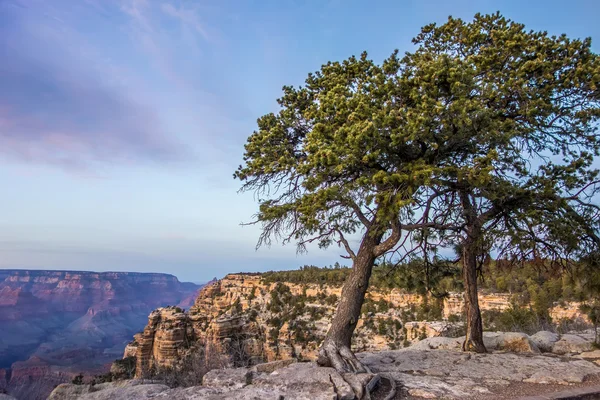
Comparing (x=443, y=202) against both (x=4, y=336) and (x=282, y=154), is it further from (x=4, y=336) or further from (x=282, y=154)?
(x=4, y=336)

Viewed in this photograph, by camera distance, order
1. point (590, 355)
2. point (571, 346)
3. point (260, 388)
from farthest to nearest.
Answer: point (571, 346), point (590, 355), point (260, 388)

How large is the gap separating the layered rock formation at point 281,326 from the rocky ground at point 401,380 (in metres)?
16.8

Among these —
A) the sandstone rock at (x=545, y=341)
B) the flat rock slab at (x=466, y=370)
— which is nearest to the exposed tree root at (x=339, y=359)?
the flat rock slab at (x=466, y=370)

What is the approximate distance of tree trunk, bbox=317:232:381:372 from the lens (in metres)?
7.27

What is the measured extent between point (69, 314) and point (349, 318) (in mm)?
124160

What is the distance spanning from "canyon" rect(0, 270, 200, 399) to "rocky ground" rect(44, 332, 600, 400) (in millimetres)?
68873

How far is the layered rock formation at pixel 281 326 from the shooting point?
29391 mm

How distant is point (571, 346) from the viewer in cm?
1084

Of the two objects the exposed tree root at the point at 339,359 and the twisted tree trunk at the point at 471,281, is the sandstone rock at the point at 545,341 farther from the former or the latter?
the exposed tree root at the point at 339,359

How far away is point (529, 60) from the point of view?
28.6 ft

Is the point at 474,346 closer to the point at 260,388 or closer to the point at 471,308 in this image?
the point at 471,308

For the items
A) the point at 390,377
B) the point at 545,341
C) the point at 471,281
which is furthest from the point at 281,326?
the point at 390,377

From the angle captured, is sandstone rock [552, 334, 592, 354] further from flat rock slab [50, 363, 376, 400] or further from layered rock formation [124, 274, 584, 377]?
layered rock formation [124, 274, 584, 377]

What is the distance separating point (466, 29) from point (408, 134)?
4.93 m
